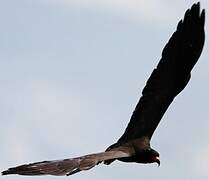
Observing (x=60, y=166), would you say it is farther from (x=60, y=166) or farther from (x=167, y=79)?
(x=167, y=79)

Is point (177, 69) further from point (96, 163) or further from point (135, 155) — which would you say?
point (96, 163)

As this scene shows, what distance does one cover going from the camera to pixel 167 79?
2333cm

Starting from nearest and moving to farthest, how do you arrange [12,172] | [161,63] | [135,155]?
[12,172] → [135,155] → [161,63]

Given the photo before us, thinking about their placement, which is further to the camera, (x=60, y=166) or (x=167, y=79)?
(x=167, y=79)

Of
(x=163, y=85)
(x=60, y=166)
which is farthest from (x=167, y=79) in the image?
(x=60, y=166)

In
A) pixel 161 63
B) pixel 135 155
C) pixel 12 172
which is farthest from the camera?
pixel 161 63

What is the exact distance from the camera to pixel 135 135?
75.2ft

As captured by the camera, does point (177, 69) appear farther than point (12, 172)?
Yes

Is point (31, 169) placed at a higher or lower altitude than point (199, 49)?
lower

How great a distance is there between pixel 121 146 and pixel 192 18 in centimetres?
369

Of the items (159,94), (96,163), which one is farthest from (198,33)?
(96,163)

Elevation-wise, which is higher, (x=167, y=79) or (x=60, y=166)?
(x=167, y=79)

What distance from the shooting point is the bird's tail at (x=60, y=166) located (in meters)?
16.5

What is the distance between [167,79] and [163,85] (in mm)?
197
